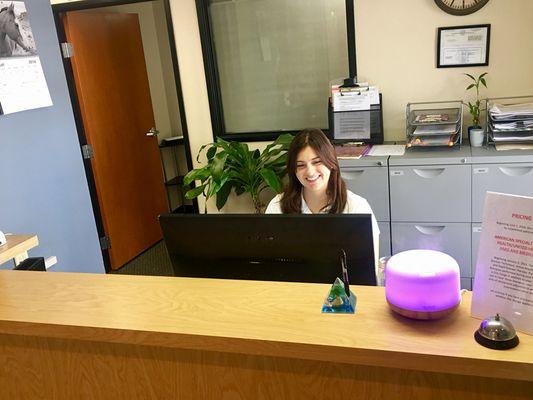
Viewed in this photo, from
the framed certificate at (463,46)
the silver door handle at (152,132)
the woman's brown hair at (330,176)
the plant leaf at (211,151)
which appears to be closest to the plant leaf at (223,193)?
the plant leaf at (211,151)

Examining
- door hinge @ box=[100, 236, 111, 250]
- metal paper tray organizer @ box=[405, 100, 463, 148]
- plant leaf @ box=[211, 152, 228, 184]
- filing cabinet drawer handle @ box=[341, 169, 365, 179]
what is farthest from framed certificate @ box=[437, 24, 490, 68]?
door hinge @ box=[100, 236, 111, 250]

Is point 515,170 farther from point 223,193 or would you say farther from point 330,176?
point 223,193

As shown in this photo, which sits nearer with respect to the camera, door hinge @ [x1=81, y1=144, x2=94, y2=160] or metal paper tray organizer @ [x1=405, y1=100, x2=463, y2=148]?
metal paper tray organizer @ [x1=405, y1=100, x2=463, y2=148]

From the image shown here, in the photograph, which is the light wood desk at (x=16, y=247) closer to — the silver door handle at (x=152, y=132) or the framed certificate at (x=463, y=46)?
the silver door handle at (x=152, y=132)

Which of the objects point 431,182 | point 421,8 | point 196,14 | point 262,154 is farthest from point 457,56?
point 196,14

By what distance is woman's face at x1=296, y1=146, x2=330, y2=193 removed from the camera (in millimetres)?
2100

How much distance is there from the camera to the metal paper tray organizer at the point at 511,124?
2893mm

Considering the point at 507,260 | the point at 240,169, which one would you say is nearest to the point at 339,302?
the point at 507,260

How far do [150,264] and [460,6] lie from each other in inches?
117

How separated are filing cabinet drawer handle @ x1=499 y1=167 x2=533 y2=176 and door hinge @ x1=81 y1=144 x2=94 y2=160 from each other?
115 inches

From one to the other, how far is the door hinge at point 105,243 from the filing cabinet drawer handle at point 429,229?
2464 mm

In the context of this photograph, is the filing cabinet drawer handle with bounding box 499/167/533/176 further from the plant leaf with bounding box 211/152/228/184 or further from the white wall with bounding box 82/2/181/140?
the white wall with bounding box 82/2/181/140

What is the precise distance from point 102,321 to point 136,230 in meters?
3.54

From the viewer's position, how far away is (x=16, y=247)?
7.32 ft
